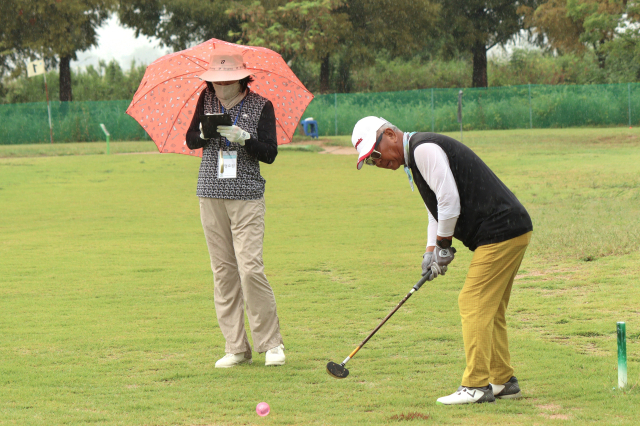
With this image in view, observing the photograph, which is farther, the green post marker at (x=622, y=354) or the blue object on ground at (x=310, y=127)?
the blue object on ground at (x=310, y=127)

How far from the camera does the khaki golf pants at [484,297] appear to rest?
15.5ft

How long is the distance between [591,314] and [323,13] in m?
33.0

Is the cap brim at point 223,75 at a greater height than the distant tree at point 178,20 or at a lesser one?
lesser

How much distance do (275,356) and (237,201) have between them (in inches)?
44.5

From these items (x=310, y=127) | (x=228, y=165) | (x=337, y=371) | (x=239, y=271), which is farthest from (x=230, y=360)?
(x=310, y=127)

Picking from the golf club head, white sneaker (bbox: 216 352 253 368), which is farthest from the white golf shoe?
white sneaker (bbox: 216 352 253 368)

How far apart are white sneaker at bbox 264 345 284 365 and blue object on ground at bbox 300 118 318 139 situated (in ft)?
93.3

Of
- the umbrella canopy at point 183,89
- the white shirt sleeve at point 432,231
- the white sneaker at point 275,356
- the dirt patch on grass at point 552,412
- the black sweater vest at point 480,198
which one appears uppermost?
the umbrella canopy at point 183,89

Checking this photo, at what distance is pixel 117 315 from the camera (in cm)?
771

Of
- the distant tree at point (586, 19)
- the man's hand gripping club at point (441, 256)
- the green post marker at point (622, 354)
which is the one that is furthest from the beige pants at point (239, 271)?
the distant tree at point (586, 19)

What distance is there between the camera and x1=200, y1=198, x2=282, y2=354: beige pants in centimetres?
574

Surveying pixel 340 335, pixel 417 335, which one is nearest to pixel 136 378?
pixel 340 335

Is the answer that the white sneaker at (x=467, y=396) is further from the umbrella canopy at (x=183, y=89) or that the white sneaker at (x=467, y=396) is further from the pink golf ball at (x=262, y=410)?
the umbrella canopy at (x=183, y=89)

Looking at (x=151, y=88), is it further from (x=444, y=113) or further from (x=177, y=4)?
(x=177, y=4)
